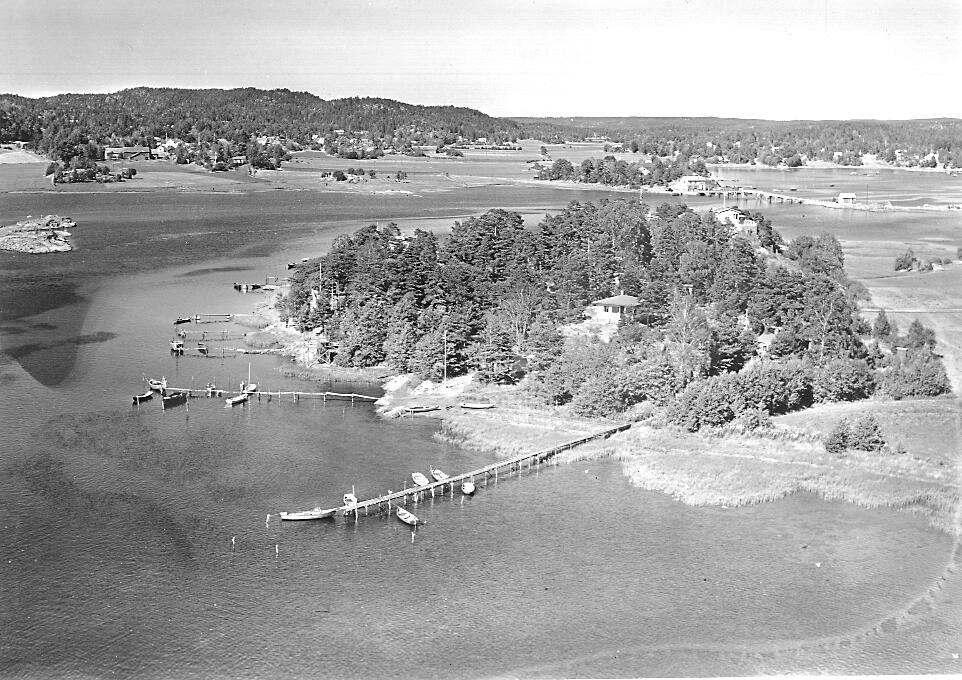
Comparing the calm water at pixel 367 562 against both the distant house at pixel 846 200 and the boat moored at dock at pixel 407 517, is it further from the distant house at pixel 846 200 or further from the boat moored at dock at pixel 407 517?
the distant house at pixel 846 200

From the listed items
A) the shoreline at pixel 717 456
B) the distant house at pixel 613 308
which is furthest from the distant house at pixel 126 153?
the shoreline at pixel 717 456

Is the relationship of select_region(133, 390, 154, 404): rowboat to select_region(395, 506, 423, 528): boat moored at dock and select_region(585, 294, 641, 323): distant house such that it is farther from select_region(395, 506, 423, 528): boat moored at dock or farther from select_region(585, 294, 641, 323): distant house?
select_region(585, 294, 641, 323): distant house

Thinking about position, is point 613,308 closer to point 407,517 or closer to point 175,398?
point 175,398

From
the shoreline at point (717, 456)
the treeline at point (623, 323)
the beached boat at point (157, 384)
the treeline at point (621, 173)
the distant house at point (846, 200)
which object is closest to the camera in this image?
the shoreline at point (717, 456)

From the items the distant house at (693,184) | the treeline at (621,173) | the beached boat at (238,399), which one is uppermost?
the treeline at (621,173)

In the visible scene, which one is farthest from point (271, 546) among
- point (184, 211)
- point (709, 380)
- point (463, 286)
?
point (184, 211)

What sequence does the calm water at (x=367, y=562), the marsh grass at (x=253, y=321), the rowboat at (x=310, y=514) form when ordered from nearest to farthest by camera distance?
1. the calm water at (x=367, y=562)
2. the rowboat at (x=310, y=514)
3. the marsh grass at (x=253, y=321)

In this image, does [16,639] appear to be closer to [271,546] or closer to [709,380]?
[271,546]
